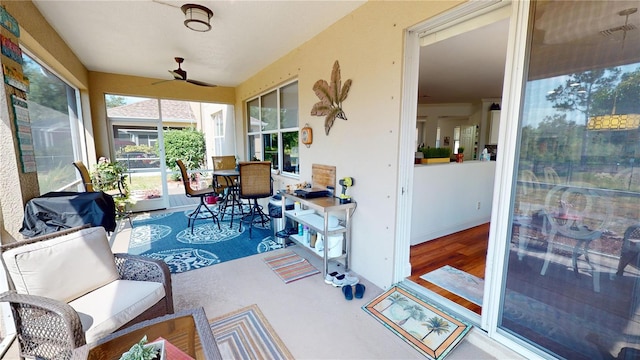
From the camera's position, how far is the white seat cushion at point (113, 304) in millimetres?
1417

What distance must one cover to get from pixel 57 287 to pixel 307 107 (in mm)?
2893

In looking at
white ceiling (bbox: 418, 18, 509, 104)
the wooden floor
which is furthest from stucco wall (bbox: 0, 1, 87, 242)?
white ceiling (bbox: 418, 18, 509, 104)

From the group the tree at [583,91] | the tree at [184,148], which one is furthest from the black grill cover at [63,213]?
the tree at [184,148]

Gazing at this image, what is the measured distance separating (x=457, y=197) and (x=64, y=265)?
4082mm

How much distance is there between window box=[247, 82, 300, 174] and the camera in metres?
4.12

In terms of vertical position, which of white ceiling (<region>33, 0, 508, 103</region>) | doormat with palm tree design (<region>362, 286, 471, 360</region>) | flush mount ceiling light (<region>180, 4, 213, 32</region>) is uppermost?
white ceiling (<region>33, 0, 508, 103</region>)

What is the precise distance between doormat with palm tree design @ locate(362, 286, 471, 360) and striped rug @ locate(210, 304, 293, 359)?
0.80 m

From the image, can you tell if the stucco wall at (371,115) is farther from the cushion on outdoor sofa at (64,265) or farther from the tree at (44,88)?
the tree at (44,88)

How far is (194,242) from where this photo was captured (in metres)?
3.71

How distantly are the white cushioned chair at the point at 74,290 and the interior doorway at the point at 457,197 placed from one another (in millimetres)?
2204

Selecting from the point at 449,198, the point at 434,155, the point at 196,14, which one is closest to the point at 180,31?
the point at 196,14

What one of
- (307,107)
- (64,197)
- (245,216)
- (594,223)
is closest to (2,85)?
(64,197)

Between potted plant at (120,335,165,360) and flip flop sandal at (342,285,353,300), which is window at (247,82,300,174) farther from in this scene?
potted plant at (120,335,165,360)

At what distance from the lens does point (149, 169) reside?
Answer: 18.0 ft
